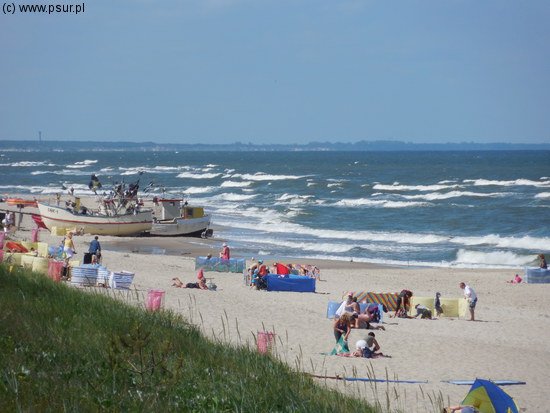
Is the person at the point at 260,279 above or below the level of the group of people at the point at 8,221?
above

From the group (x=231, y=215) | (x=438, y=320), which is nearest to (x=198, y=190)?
(x=231, y=215)

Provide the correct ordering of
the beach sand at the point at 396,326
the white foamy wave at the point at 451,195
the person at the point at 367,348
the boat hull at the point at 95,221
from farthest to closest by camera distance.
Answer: the white foamy wave at the point at 451,195 < the boat hull at the point at 95,221 < the person at the point at 367,348 < the beach sand at the point at 396,326

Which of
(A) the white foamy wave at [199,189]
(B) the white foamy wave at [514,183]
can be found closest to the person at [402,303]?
(A) the white foamy wave at [199,189]

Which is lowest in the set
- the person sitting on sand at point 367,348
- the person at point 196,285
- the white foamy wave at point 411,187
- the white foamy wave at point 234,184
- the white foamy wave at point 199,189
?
the white foamy wave at point 234,184

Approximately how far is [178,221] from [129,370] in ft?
99.0

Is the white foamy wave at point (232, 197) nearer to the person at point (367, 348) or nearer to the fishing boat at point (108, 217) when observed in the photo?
the fishing boat at point (108, 217)

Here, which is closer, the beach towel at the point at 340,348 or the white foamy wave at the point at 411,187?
the beach towel at the point at 340,348

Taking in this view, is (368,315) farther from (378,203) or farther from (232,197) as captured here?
(232,197)

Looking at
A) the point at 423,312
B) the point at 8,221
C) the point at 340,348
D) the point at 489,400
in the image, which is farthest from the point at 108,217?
the point at 489,400

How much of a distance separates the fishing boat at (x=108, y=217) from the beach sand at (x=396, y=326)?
480 centimetres

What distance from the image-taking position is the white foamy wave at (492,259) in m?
31.7

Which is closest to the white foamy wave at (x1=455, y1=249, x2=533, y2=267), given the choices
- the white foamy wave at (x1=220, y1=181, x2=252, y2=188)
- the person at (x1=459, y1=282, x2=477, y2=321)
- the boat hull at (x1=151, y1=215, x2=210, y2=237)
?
the boat hull at (x1=151, y1=215, x2=210, y2=237)

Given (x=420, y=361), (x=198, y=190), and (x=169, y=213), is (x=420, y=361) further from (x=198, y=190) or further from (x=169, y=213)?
(x=198, y=190)

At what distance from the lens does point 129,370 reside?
7367 millimetres
